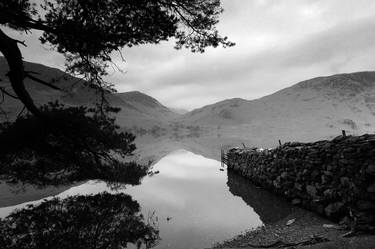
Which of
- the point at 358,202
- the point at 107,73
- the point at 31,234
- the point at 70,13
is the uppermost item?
the point at 70,13

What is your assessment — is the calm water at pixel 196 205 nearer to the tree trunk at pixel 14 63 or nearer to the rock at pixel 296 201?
the rock at pixel 296 201

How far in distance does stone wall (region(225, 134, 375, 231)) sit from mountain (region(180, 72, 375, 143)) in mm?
53406

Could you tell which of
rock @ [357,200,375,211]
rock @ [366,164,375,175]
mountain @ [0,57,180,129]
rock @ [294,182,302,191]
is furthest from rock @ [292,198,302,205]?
mountain @ [0,57,180,129]

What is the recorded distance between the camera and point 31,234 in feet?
20.0

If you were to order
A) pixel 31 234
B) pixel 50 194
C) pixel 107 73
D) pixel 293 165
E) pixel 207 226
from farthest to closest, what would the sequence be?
pixel 50 194, pixel 293 165, pixel 207 226, pixel 107 73, pixel 31 234

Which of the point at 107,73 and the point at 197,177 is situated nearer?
the point at 107,73

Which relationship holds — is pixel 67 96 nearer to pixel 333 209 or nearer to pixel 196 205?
pixel 196 205

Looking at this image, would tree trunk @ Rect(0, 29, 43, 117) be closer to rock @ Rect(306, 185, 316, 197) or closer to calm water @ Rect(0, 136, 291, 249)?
calm water @ Rect(0, 136, 291, 249)

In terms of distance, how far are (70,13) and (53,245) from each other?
5.79 meters

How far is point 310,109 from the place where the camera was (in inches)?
3354

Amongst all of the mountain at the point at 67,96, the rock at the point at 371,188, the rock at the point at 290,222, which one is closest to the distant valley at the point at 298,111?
the mountain at the point at 67,96

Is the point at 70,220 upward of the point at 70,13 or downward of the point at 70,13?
downward

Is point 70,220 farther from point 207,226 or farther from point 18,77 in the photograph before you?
point 207,226

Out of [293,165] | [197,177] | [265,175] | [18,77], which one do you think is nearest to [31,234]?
[18,77]
